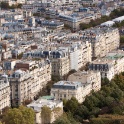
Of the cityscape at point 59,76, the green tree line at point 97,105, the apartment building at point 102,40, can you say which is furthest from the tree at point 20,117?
the apartment building at point 102,40

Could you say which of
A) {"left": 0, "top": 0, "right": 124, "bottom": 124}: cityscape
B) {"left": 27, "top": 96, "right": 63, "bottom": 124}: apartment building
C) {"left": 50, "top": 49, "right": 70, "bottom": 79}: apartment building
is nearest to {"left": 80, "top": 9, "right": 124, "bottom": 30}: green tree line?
{"left": 0, "top": 0, "right": 124, "bottom": 124}: cityscape

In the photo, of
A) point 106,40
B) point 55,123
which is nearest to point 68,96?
point 55,123

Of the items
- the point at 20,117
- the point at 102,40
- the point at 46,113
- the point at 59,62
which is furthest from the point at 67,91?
the point at 102,40

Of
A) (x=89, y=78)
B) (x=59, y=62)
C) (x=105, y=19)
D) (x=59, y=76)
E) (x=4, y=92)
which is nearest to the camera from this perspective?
(x=4, y=92)

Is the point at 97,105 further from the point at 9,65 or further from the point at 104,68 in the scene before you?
the point at 9,65

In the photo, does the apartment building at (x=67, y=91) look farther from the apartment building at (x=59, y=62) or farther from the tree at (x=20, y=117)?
the apartment building at (x=59, y=62)

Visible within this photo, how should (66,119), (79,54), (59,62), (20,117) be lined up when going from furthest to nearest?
1. (79,54)
2. (59,62)
3. (66,119)
4. (20,117)

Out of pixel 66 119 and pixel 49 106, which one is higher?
pixel 49 106

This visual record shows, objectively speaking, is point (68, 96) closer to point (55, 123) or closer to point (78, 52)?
point (55, 123)
